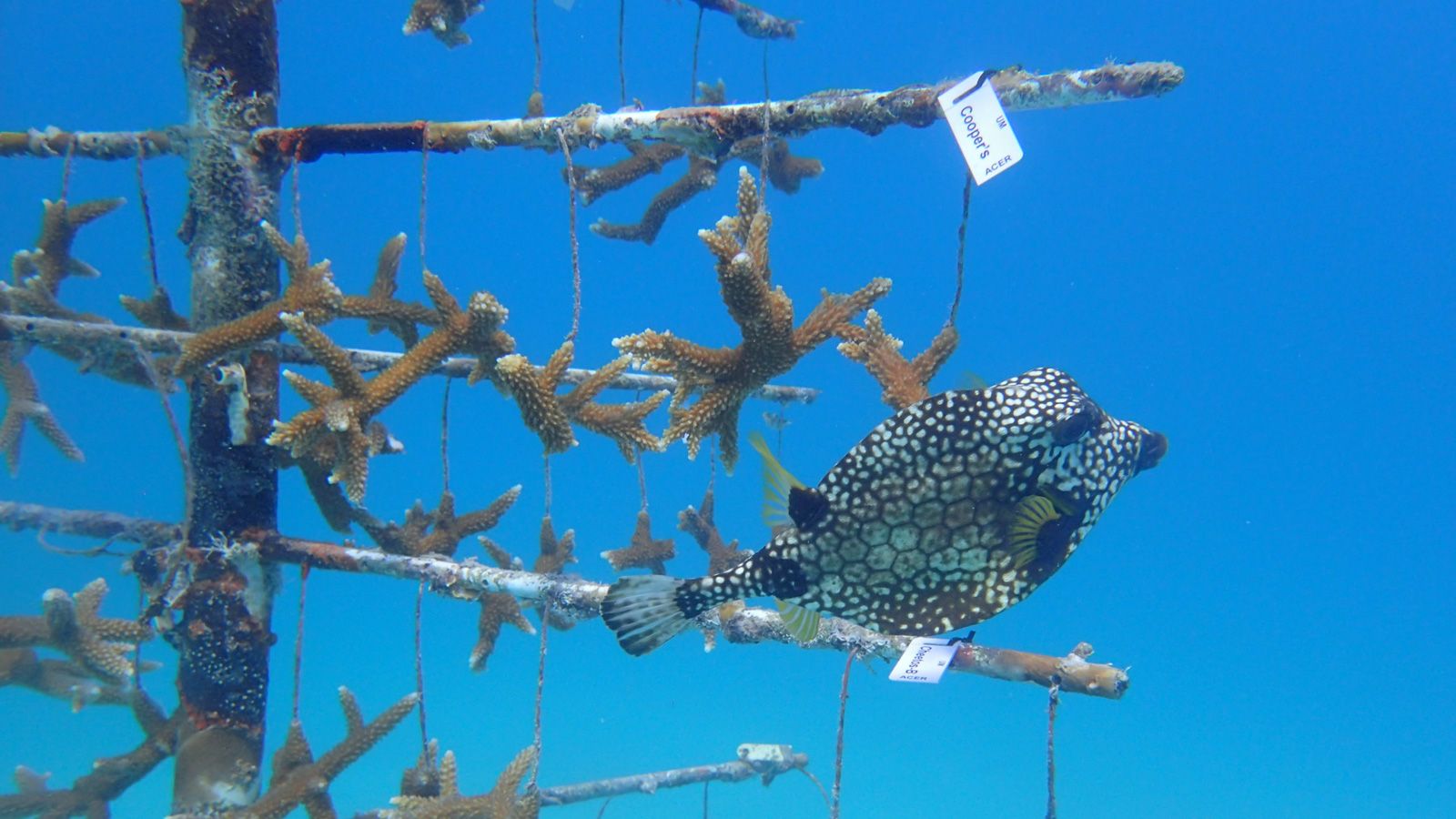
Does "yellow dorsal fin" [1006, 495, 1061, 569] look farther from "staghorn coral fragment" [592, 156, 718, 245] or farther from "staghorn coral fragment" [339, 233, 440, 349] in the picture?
"staghorn coral fragment" [592, 156, 718, 245]

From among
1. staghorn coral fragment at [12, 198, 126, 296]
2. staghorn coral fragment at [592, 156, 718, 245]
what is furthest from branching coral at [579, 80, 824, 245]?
staghorn coral fragment at [12, 198, 126, 296]

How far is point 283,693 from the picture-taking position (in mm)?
30922

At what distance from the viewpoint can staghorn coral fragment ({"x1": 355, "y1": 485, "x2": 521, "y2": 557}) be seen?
3875 mm

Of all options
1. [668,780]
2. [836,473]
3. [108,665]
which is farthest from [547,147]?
[668,780]

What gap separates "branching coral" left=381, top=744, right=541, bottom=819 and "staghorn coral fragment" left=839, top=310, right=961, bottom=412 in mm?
2466

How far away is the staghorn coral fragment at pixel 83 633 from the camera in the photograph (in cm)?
453

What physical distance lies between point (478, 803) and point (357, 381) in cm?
215

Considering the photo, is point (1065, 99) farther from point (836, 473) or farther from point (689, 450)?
point (689, 450)

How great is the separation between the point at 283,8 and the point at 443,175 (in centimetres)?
1578

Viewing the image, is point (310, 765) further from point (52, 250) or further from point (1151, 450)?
point (1151, 450)

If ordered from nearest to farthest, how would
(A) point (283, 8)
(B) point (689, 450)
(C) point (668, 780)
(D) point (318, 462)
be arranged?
(B) point (689, 450)
(D) point (318, 462)
(C) point (668, 780)
(A) point (283, 8)

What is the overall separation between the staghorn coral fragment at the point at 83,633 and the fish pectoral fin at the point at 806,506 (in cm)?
470

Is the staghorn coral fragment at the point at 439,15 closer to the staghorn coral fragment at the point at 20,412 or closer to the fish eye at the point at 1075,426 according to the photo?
the staghorn coral fragment at the point at 20,412

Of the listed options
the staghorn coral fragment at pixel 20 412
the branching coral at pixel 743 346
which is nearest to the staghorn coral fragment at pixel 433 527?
the branching coral at pixel 743 346
